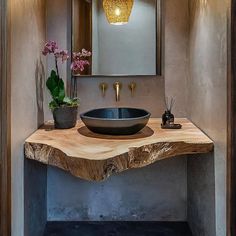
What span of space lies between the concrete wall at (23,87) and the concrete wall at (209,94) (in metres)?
1.06

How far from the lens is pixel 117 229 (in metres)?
2.53

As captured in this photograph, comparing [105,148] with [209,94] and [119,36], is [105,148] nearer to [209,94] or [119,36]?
[209,94]

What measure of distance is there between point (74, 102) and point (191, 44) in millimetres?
1001

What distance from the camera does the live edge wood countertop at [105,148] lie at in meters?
1.58

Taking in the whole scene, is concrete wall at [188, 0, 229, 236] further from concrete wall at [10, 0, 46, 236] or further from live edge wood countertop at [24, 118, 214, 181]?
concrete wall at [10, 0, 46, 236]

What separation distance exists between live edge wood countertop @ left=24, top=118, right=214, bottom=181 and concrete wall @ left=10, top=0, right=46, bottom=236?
118 millimetres

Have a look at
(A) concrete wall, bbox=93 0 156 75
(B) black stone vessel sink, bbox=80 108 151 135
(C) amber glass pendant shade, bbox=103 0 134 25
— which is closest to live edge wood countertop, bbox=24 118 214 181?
(B) black stone vessel sink, bbox=80 108 151 135

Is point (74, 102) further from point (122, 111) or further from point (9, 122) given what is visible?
point (9, 122)

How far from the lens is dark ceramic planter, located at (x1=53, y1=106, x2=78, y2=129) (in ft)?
7.32

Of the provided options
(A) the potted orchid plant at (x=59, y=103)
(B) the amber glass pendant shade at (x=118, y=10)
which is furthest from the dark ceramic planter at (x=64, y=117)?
(B) the amber glass pendant shade at (x=118, y=10)

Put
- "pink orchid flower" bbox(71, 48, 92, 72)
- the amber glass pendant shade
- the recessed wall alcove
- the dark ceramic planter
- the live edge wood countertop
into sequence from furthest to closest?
the amber glass pendant shade < "pink orchid flower" bbox(71, 48, 92, 72) < the dark ceramic planter < the recessed wall alcove < the live edge wood countertop

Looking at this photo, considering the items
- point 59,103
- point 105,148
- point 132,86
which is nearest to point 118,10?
point 132,86

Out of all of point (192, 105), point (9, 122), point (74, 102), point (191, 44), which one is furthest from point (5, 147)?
point (191, 44)

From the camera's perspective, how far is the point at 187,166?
2.64 metres
